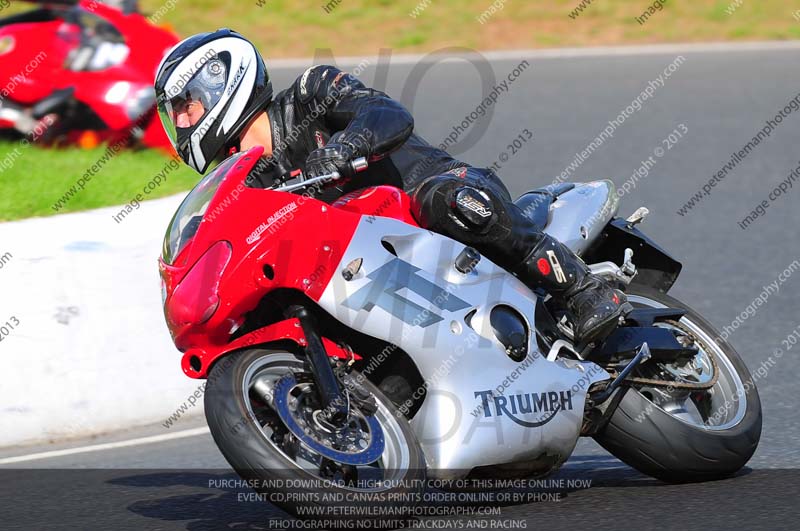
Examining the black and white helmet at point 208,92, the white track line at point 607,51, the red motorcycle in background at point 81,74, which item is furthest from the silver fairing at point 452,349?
the white track line at point 607,51

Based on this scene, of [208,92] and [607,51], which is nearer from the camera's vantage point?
[208,92]

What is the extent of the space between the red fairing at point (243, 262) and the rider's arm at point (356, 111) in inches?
12.2

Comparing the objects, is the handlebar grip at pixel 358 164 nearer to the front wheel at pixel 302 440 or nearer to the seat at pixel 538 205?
the front wheel at pixel 302 440

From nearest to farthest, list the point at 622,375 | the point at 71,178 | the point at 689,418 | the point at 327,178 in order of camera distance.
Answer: the point at 327,178 < the point at 622,375 < the point at 689,418 < the point at 71,178

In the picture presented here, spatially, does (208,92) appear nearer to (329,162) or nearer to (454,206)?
(329,162)

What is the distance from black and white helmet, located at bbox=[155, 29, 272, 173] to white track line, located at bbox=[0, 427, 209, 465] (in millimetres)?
1763

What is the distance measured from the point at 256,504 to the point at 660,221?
19.7 feet

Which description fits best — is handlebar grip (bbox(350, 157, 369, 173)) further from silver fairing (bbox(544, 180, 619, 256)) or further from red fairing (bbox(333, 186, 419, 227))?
silver fairing (bbox(544, 180, 619, 256))

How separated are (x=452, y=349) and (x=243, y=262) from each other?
74 cm

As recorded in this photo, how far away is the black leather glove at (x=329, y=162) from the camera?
4.34 meters

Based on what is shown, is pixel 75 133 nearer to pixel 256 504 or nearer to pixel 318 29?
pixel 256 504

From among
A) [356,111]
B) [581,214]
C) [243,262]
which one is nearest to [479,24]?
[581,214]

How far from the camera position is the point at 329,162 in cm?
435

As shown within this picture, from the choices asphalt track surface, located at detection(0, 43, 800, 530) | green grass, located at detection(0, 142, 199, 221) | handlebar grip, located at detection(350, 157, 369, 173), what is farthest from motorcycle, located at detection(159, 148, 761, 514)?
green grass, located at detection(0, 142, 199, 221)
